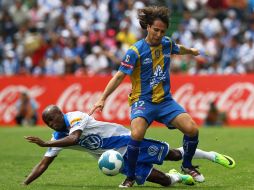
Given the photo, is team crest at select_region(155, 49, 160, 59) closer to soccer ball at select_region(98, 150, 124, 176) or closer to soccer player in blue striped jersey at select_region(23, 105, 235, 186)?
soccer player in blue striped jersey at select_region(23, 105, 235, 186)

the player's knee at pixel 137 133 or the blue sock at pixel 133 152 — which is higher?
the player's knee at pixel 137 133

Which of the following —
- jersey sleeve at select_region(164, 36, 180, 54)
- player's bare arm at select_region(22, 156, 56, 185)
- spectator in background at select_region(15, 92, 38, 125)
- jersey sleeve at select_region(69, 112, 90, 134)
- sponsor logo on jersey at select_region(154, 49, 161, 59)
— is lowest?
spectator in background at select_region(15, 92, 38, 125)

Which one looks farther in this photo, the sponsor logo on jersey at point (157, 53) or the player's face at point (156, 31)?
the sponsor logo on jersey at point (157, 53)

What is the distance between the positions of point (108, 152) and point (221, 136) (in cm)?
1050

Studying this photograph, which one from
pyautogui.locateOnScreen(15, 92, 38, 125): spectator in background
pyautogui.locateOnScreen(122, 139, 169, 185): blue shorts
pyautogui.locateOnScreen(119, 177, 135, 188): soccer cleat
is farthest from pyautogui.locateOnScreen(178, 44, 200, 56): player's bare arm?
pyautogui.locateOnScreen(15, 92, 38, 125): spectator in background

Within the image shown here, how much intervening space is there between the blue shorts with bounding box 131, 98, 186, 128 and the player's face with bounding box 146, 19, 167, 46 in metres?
0.84

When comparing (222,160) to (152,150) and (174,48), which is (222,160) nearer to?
(152,150)

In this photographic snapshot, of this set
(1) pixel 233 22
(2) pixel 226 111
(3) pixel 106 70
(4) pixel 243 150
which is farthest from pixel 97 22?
(4) pixel 243 150

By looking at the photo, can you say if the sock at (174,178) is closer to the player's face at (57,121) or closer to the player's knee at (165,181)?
the player's knee at (165,181)

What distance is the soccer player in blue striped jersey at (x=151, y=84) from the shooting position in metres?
10.9

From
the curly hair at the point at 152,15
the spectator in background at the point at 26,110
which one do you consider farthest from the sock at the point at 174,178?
the spectator in background at the point at 26,110

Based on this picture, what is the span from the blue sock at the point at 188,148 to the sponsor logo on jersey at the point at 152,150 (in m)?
0.39

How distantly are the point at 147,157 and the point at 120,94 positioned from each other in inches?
597

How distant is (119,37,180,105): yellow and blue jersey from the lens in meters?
10.9
